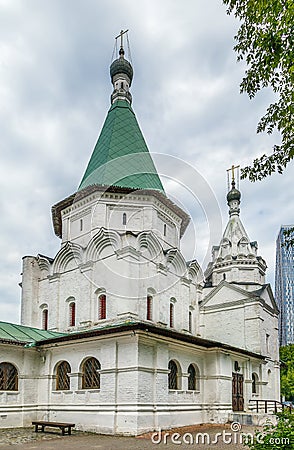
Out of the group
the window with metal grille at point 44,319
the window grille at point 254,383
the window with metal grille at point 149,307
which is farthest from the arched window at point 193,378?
the window with metal grille at point 44,319

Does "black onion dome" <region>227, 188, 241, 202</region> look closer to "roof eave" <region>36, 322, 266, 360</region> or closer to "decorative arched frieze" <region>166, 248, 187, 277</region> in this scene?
"decorative arched frieze" <region>166, 248, 187, 277</region>

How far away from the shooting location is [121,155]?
72.7 ft

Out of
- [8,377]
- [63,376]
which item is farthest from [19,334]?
[63,376]

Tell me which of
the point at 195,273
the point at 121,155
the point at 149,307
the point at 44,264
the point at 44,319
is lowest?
the point at 44,319

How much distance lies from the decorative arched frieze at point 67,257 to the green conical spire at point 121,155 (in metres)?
2.99

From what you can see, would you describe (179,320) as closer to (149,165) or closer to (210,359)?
(210,359)

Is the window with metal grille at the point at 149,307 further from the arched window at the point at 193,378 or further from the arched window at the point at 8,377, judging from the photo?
the arched window at the point at 8,377

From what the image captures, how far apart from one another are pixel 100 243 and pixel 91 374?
6.74 m

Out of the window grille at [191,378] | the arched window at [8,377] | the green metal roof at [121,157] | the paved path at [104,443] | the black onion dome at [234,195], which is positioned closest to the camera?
the paved path at [104,443]

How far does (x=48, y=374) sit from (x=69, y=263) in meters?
6.27

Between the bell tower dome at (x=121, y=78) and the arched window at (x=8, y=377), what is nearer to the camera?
the arched window at (x=8, y=377)

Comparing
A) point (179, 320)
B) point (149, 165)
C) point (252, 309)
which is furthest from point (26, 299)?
point (252, 309)

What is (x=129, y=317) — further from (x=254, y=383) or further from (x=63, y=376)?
(x=254, y=383)

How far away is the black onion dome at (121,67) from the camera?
84.3 ft
